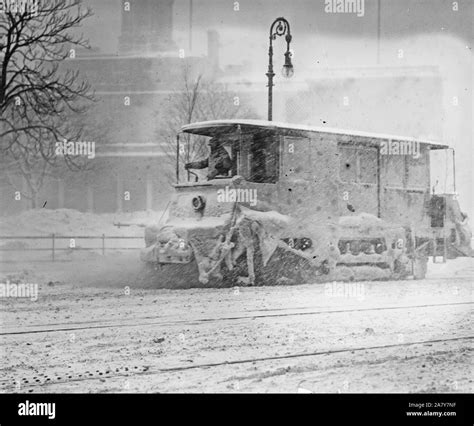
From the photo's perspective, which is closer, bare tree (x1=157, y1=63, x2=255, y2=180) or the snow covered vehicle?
the snow covered vehicle

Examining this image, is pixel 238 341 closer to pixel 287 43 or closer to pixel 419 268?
pixel 287 43

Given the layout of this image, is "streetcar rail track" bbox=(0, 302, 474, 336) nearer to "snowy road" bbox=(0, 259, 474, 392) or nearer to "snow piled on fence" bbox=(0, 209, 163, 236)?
"snowy road" bbox=(0, 259, 474, 392)

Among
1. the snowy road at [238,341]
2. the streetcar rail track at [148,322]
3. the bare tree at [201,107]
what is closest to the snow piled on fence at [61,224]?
the bare tree at [201,107]

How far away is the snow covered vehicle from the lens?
18.4 metres

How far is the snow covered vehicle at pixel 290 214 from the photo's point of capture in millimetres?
18438

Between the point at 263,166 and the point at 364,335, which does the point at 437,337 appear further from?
the point at 263,166

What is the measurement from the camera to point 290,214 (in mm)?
19516

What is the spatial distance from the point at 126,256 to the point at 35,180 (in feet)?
55.8

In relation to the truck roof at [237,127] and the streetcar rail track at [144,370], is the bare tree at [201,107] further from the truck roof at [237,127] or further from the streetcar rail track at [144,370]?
the streetcar rail track at [144,370]

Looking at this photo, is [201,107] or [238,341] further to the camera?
[201,107]

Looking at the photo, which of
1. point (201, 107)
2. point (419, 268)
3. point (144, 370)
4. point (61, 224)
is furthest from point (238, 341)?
point (61, 224)

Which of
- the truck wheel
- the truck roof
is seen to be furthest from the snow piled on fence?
the truck roof
